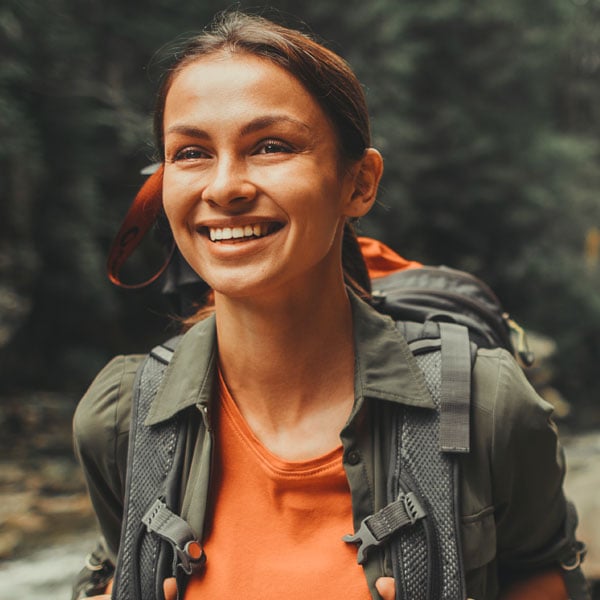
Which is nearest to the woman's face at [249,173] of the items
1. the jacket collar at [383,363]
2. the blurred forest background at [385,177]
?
the jacket collar at [383,363]

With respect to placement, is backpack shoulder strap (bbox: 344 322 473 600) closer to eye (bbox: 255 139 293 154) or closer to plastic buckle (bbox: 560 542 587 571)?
plastic buckle (bbox: 560 542 587 571)

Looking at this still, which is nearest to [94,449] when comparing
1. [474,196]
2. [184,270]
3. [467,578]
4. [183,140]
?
[184,270]

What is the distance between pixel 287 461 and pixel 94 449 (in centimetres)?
39

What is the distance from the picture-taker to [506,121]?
31.7 feet

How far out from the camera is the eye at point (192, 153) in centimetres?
132

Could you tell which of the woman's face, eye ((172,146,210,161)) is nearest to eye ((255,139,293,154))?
the woman's face

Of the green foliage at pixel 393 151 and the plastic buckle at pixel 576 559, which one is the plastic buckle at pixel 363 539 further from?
the green foliage at pixel 393 151

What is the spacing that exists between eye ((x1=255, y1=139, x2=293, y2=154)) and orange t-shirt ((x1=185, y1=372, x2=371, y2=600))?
544 mm

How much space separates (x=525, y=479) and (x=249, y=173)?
2.53 ft

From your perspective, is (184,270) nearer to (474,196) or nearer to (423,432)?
(423,432)

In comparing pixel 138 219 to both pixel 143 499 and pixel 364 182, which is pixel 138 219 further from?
pixel 143 499

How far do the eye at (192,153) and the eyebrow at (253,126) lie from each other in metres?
0.03

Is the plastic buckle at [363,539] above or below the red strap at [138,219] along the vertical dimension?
below

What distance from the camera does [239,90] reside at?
1275 millimetres
